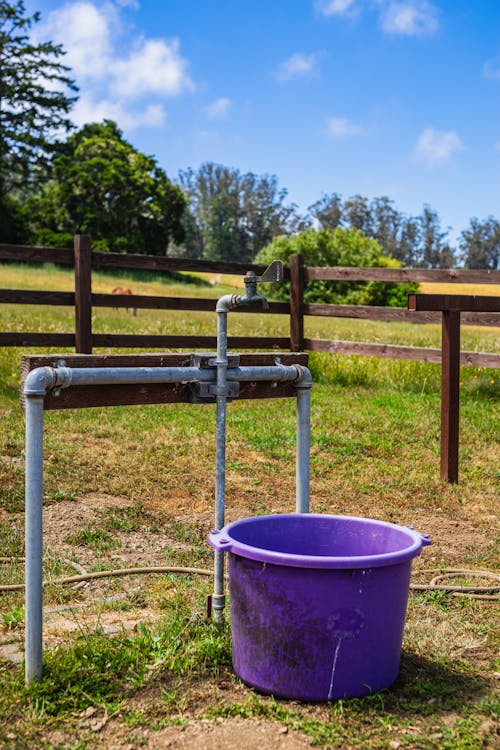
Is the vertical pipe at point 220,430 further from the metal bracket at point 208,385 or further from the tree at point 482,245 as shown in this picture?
the tree at point 482,245

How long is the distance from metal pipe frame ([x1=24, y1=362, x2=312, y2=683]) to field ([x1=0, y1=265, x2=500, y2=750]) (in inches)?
6.6

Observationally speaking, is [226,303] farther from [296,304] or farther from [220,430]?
[296,304]

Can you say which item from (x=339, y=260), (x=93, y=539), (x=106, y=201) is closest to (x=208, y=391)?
(x=93, y=539)

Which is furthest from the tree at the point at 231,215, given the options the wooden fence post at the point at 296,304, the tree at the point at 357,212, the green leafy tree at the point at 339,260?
the wooden fence post at the point at 296,304

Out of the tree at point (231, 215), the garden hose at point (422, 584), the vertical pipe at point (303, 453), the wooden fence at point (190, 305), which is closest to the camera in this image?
the vertical pipe at point (303, 453)

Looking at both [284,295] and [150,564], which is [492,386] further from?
[284,295]

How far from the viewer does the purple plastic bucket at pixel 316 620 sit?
2.31 metres

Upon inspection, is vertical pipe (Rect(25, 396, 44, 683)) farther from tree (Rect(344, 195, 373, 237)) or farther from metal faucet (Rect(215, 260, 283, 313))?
tree (Rect(344, 195, 373, 237))

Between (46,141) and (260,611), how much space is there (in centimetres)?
4645

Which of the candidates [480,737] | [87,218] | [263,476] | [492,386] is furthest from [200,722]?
[87,218]

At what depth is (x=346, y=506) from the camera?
504 cm

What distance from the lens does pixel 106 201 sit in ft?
141

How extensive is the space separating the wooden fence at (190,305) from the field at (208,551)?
54 cm

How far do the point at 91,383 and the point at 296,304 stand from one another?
6135 mm
